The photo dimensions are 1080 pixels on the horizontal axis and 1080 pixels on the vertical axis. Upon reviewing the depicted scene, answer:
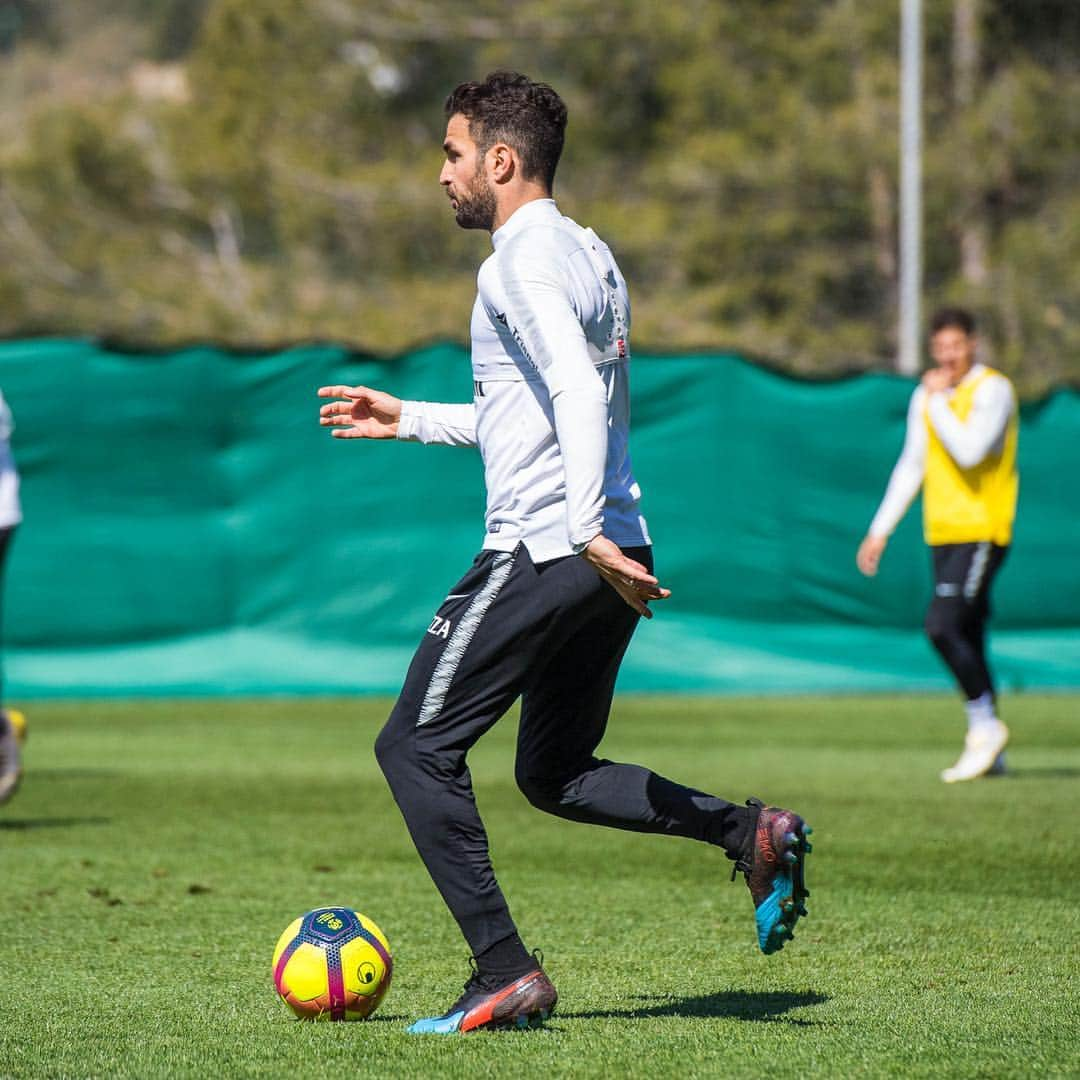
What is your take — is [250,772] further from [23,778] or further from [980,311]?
[980,311]

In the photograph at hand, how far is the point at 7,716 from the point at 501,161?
4.89 metres

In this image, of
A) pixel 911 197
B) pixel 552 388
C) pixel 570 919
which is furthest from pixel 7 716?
pixel 911 197

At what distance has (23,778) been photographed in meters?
10.3

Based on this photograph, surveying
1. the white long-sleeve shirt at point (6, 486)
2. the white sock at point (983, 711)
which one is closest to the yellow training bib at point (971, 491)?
the white sock at point (983, 711)

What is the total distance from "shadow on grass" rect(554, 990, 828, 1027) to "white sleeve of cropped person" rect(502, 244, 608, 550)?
125 centimetres

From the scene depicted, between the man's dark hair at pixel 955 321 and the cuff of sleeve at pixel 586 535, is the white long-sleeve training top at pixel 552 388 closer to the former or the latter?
the cuff of sleeve at pixel 586 535

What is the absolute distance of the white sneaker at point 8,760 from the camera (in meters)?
8.63

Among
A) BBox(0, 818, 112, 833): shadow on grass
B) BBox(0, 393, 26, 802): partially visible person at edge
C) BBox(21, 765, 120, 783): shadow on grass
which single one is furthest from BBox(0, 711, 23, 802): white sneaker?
BBox(21, 765, 120, 783): shadow on grass

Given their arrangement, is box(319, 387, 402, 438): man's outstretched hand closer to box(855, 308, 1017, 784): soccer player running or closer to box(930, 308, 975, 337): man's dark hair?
box(855, 308, 1017, 784): soccer player running

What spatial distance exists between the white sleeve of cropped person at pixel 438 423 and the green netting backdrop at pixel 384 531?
941 cm

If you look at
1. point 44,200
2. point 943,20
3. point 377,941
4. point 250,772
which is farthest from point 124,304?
point 377,941

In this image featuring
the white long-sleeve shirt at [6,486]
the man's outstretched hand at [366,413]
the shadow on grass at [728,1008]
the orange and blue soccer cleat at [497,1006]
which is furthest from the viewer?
the white long-sleeve shirt at [6,486]

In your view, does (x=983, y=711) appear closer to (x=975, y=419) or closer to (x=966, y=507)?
(x=966, y=507)

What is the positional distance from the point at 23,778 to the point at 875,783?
4.38m
